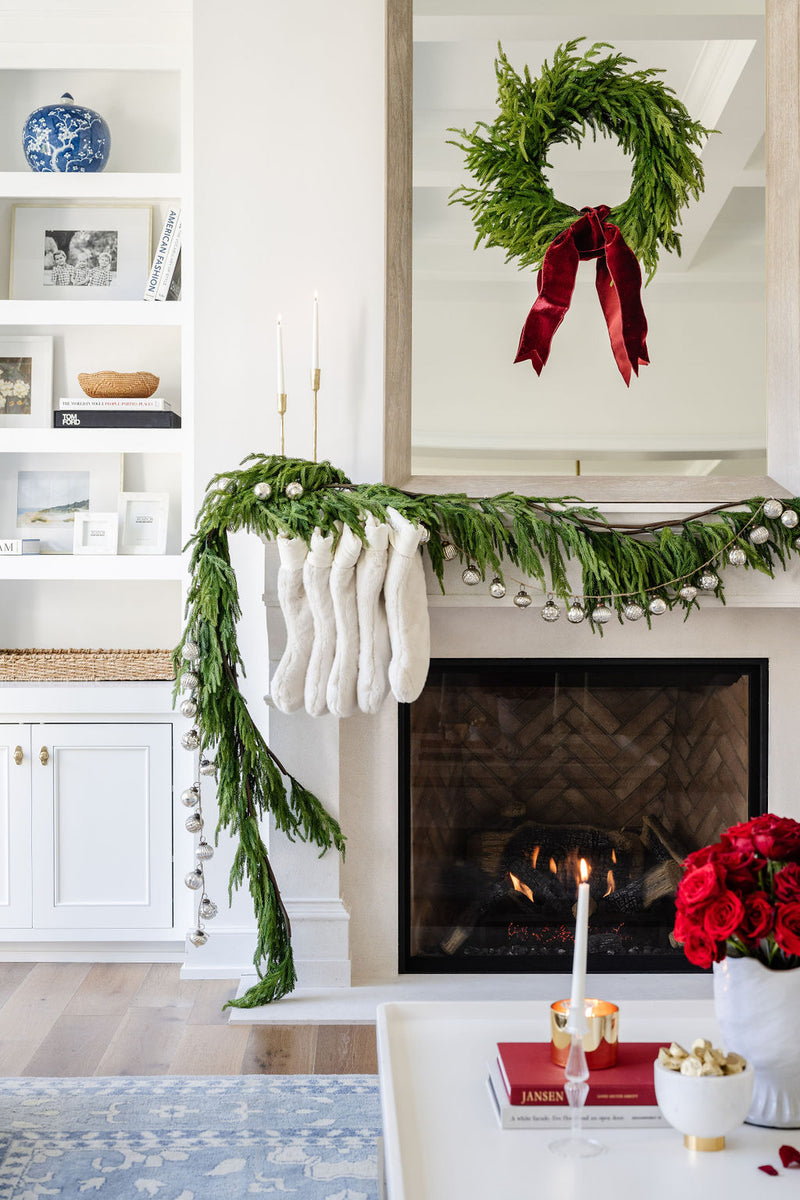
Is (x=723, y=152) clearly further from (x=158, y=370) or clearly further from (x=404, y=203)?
(x=158, y=370)

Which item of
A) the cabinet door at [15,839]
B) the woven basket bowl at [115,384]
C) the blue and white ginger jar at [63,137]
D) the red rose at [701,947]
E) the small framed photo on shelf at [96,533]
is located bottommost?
the cabinet door at [15,839]

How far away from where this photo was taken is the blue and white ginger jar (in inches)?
112

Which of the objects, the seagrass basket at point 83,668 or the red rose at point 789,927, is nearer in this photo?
the red rose at point 789,927

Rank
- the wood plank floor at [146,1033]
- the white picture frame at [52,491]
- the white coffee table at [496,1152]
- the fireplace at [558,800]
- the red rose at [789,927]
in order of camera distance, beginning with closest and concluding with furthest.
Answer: the white coffee table at [496,1152] < the red rose at [789,927] < the wood plank floor at [146,1033] < the fireplace at [558,800] < the white picture frame at [52,491]

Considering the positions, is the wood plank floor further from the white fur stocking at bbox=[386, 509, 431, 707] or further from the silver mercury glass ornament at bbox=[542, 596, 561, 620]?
the silver mercury glass ornament at bbox=[542, 596, 561, 620]

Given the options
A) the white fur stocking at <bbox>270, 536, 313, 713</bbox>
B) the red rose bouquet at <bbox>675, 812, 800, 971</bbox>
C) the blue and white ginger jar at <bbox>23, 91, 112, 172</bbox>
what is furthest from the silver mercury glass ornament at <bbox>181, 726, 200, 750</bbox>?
the blue and white ginger jar at <bbox>23, 91, 112, 172</bbox>

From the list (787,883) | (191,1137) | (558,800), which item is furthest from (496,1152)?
(558,800)

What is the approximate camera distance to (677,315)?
102 inches

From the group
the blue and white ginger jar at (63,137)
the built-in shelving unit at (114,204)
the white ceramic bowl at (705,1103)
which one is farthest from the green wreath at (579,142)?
the white ceramic bowl at (705,1103)

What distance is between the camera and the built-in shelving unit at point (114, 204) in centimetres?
282

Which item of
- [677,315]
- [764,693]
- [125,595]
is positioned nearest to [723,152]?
[677,315]

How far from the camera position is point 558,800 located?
106 inches

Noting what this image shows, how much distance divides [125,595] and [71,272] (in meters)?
0.92

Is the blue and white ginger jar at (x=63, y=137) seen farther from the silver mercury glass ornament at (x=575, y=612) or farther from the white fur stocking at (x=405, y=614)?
the silver mercury glass ornament at (x=575, y=612)
